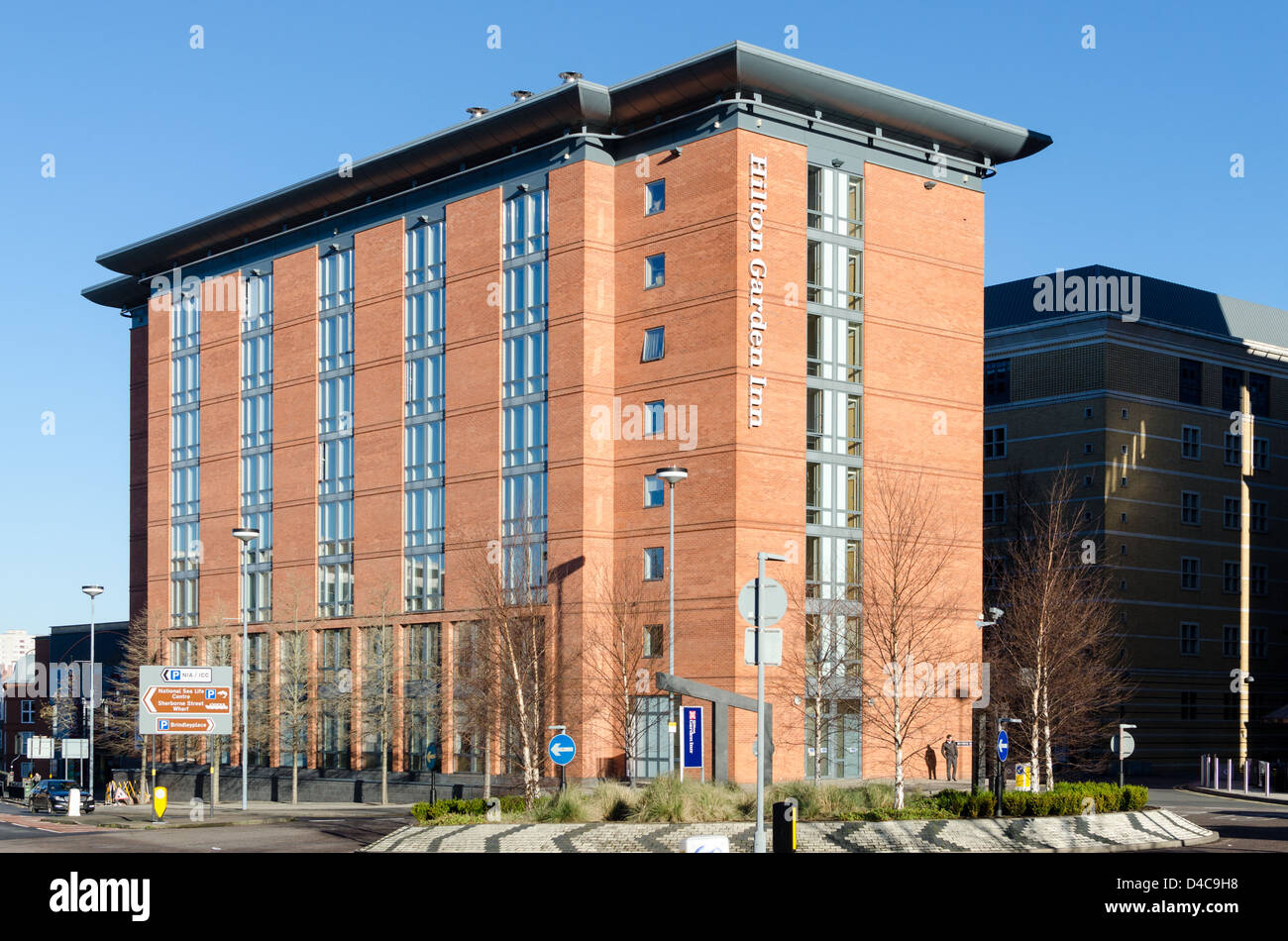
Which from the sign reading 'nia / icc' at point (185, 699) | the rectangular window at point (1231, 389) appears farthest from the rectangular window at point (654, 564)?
the rectangular window at point (1231, 389)

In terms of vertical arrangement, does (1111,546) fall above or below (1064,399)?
below

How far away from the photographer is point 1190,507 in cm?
7988

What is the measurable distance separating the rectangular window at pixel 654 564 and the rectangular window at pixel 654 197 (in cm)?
1237

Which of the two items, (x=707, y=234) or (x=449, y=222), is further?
(x=449, y=222)

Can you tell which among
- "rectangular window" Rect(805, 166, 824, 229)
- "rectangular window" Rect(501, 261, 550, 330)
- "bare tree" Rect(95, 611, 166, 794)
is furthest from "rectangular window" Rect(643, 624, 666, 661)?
"bare tree" Rect(95, 611, 166, 794)

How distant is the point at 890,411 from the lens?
5712 centimetres

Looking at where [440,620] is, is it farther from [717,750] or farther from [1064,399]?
[1064,399]

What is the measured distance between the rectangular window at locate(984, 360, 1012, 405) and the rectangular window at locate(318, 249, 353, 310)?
110ft

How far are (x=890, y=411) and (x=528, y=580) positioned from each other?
1486cm

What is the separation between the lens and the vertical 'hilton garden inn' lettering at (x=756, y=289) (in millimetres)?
52781

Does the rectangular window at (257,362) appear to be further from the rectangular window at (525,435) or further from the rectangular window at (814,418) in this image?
the rectangular window at (814,418)

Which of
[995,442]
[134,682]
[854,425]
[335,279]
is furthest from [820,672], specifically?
[134,682]

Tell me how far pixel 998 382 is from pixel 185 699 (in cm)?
4530
